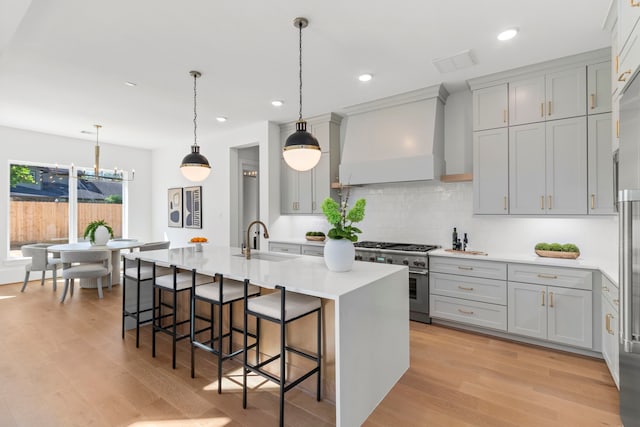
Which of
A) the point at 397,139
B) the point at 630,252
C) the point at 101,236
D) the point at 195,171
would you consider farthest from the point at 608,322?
the point at 101,236

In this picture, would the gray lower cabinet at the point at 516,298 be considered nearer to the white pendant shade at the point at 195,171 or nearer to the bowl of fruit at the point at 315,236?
the bowl of fruit at the point at 315,236

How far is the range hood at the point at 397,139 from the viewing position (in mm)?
3793

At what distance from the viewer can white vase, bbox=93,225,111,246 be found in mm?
5478

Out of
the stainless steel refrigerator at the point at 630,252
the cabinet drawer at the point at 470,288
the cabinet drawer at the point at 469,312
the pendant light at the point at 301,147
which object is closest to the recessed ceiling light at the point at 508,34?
the stainless steel refrigerator at the point at 630,252

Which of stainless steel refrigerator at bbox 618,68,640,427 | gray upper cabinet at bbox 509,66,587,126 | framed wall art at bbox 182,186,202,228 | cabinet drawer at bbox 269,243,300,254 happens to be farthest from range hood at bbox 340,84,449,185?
framed wall art at bbox 182,186,202,228

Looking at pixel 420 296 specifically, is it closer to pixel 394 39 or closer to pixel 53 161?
pixel 394 39

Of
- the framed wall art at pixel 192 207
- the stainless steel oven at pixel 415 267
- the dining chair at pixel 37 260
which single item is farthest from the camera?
the framed wall art at pixel 192 207

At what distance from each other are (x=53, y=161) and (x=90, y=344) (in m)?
4.61

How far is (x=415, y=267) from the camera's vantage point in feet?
12.2

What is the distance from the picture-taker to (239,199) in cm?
605

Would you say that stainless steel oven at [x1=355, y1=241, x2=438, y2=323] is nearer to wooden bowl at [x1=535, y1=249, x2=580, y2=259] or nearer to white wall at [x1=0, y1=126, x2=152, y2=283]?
wooden bowl at [x1=535, y1=249, x2=580, y2=259]

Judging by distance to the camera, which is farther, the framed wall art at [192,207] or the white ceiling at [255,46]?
the framed wall art at [192,207]

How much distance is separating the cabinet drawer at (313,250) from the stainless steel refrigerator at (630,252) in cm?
333

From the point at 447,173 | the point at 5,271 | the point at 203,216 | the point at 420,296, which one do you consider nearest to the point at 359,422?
A: the point at 420,296
